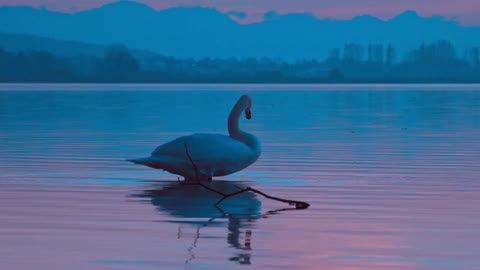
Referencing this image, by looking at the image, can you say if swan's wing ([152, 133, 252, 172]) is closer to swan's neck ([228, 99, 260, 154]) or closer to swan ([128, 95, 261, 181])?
swan ([128, 95, 261, 181])

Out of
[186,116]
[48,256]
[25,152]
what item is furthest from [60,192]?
[186,116]

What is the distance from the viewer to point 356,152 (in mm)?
25422

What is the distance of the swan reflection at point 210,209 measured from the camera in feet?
38.7

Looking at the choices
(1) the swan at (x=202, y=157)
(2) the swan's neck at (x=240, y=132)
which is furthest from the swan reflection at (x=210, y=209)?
(2) the swan's neck at (x=240, y=132)

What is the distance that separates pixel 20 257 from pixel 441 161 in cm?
1332

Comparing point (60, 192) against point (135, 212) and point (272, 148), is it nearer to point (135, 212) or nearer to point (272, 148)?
point (135, 212)

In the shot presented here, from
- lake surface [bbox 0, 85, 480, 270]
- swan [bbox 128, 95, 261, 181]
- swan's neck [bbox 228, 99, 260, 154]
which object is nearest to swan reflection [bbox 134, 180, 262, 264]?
lake surface [bbox 0, 85, 480, 270]

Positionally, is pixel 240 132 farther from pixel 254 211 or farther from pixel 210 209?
pixel 254 211

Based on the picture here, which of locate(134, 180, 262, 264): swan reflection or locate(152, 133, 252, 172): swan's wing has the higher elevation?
locate(152, 133, 252, 172): swan's wing

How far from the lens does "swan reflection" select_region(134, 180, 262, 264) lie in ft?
38.7

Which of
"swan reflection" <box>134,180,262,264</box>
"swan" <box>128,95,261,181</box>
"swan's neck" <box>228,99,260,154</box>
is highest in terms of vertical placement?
"swan's neck" <box>228,99,260,154</box>

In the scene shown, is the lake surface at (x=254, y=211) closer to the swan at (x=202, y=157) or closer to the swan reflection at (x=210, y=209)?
the swan reflection at (x=210, y=209)

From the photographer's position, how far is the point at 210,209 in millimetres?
14641

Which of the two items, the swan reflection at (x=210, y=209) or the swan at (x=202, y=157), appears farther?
the swan at (x=202, y=157)
